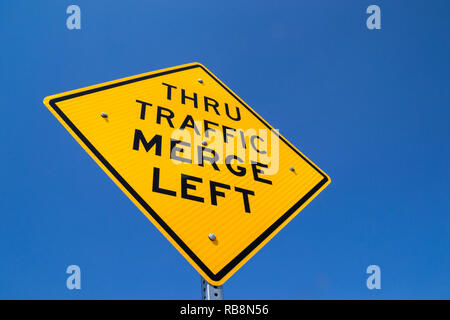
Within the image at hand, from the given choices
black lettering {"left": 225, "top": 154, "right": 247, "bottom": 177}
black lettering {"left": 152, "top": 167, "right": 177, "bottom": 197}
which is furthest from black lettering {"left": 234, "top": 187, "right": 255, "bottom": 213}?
black lettering {"left": 152, "top": 167, "right": 177, "bottom": 197}

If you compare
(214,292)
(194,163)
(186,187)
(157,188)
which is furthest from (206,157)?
(214,292)

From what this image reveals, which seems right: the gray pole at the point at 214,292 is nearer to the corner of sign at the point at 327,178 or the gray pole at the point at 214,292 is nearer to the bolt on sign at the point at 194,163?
the bolt on sign at the point at 194,163

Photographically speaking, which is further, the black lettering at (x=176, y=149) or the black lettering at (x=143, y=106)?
the black lettering at (x=143, y=106)

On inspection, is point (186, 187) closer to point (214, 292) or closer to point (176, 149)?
point (176, 149)

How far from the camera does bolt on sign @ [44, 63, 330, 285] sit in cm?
134

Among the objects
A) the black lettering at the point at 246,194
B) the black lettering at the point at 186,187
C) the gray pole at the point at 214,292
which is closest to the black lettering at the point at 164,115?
the black lettering at the point at 186,187

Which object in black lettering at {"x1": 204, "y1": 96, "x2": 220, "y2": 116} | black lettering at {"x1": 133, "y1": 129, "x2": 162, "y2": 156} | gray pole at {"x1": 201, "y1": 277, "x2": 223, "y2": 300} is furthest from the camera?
black lettering at {"x1": 204, "y1": 96, "x2": 220, "y2": 116}

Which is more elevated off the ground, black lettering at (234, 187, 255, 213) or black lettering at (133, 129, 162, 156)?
black lettering at (133, 129, 162, 156)

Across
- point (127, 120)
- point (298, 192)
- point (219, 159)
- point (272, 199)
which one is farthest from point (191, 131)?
point (298, 192)

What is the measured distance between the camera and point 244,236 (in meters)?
1.45

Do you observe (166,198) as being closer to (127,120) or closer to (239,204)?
(239,204)

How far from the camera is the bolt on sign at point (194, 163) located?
1.34 metres

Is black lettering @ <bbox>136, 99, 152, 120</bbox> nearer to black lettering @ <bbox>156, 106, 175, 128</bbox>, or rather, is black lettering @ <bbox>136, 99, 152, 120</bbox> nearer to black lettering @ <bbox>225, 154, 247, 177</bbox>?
black lettering @ <bbox>156, 106, 175, 128</bbox>

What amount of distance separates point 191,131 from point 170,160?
30 cm
